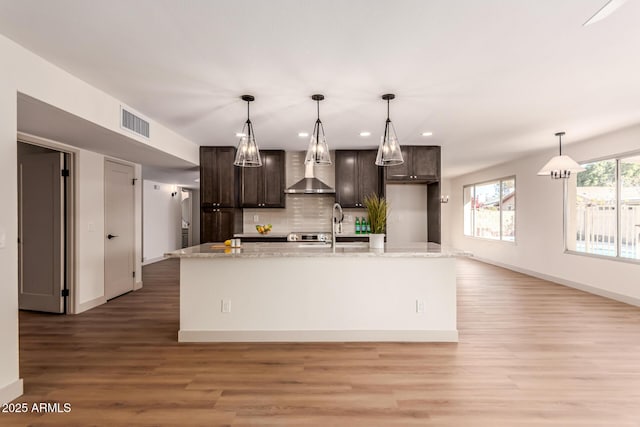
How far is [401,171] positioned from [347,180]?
92 centimetres

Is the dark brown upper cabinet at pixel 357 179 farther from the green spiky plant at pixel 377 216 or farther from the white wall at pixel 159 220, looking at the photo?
the white wall at pixel 159 220

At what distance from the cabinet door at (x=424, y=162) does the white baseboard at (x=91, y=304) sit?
16.8 feet

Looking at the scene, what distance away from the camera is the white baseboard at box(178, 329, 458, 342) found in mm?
3379

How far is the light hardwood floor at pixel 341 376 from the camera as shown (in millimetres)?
2164

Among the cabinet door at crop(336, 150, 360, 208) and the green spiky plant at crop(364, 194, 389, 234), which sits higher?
the cabinet door at crop(336, 150, 360, 208)

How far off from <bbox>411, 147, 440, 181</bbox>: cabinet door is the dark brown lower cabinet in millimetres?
3189

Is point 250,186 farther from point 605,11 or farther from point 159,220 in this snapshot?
point 605,11

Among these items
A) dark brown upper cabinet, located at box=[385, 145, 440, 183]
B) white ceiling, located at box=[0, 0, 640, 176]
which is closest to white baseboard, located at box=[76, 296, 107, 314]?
white ceiling, located at box=[0, 0, 640, 176]

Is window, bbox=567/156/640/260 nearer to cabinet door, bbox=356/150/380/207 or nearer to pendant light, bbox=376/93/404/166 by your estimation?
cabinet door, bbox=356/150/380/207

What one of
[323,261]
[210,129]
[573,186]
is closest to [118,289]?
[210,129]

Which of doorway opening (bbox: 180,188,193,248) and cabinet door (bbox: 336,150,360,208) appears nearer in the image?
cabinet door (bbox: 336,150,360,208)

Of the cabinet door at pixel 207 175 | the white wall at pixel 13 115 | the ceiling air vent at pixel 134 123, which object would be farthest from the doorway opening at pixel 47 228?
the cabinet door at pixel 207 175

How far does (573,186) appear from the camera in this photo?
19.1ft

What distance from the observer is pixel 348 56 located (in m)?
2.62
